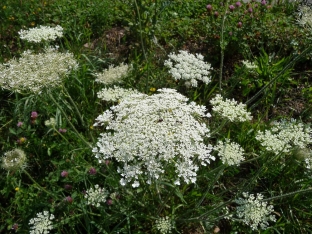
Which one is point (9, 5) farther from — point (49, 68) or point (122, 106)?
point (122, 106)

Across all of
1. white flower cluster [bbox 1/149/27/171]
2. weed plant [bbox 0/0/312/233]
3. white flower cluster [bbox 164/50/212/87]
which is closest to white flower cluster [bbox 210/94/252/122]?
weed plant [bbox 0/0/312/233]

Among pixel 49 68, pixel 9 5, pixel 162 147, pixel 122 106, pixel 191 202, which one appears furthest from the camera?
pixel 9 5

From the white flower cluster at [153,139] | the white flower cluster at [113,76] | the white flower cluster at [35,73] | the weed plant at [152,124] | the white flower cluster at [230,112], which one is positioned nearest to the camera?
the white flower cluster at [153,139]

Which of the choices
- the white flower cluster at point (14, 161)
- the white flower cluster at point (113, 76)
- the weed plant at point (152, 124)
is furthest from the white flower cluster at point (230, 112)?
the white flower cluster at point (14, 161)


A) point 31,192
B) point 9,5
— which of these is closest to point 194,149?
point 31,192

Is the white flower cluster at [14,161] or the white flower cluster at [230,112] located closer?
the white flower cluster at [14,161]

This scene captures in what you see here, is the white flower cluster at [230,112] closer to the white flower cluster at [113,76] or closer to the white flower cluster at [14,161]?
the white flower cluster at [113,76]

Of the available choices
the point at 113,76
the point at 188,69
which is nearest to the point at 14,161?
the point at 113,76
